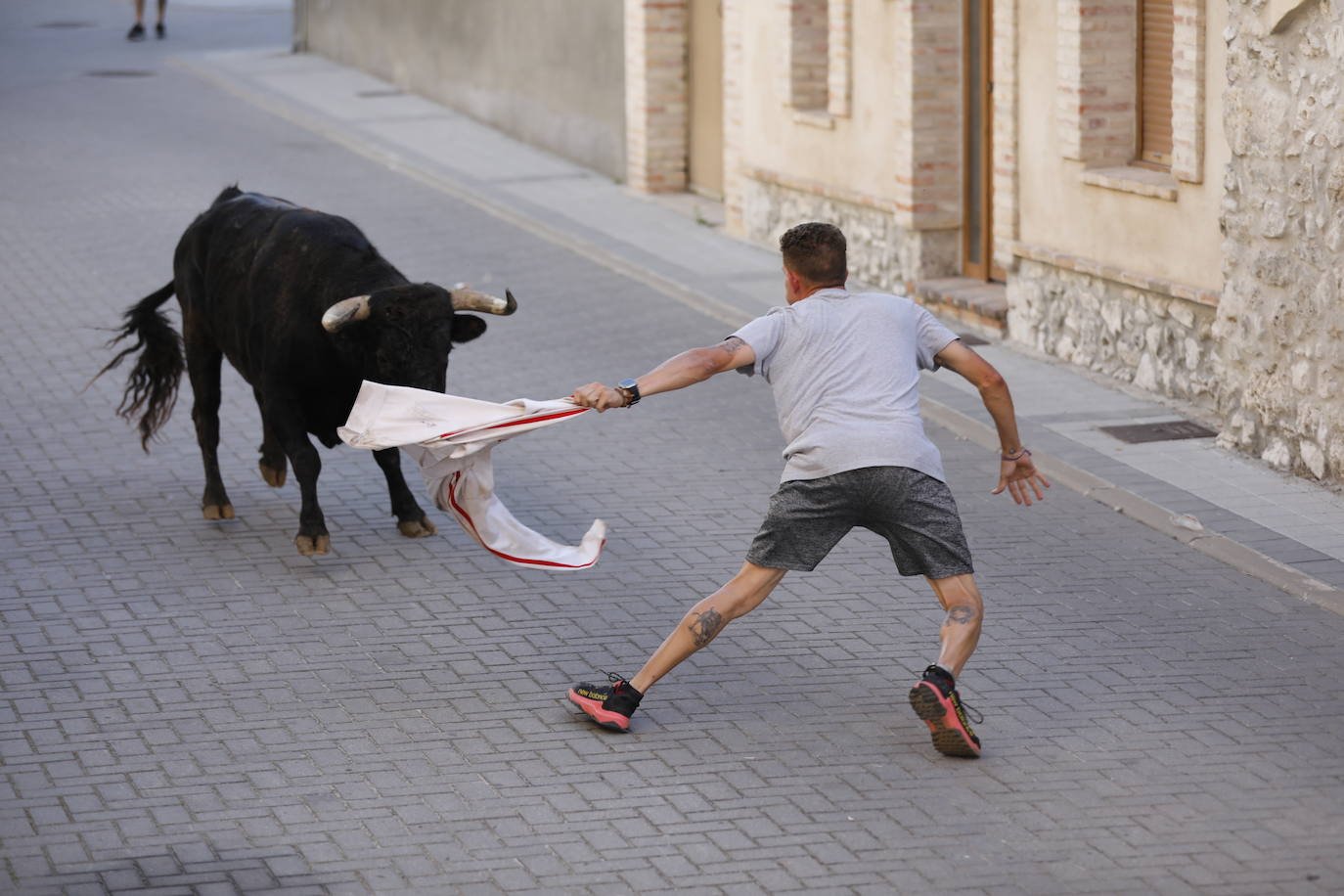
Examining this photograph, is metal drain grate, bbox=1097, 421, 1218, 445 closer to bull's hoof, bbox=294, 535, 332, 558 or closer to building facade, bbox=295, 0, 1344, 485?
building facade, bbox=295, 0, 1344, 485

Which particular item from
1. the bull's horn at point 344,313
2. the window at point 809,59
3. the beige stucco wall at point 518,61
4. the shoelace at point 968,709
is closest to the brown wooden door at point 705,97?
the beige stucco wall at point 518,61

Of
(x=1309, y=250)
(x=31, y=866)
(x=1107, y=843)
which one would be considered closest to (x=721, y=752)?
(x=1107, y=843)

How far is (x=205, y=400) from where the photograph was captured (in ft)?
37.7

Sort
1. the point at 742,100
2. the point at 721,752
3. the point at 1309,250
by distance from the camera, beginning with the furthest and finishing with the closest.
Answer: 1. the point at 742,100
2. the point at 1309,250
3. the point at 721,752

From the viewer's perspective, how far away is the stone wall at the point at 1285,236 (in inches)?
434

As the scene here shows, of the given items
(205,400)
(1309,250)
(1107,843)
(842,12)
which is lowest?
(1107,843)

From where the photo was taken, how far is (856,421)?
7418 mm

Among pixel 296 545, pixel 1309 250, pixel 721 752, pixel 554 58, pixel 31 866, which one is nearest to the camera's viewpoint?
pixel 31 866

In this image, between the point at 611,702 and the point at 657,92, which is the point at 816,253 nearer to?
the point at 611,702

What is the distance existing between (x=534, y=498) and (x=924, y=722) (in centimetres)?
408

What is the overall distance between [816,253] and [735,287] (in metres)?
9.68

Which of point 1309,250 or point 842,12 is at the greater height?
point 842,12

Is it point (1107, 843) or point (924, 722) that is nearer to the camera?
point (1107, 843)

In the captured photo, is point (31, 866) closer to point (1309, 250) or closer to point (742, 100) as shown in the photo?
point (1309, 250)
